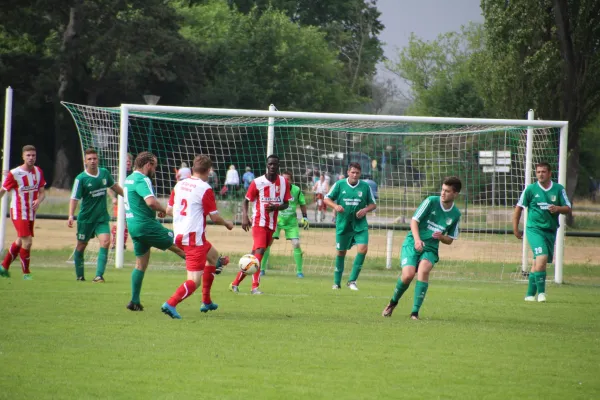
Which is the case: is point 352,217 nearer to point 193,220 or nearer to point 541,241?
point 541,241

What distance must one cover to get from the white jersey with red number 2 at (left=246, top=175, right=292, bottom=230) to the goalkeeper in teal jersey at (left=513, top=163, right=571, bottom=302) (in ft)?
11.8

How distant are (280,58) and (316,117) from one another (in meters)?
45.8

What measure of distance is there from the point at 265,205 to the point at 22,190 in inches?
169

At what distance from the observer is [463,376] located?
24.6ft

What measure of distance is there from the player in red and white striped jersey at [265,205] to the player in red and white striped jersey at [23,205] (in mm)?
3733

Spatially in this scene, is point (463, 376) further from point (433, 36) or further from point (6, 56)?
point (433, 36)

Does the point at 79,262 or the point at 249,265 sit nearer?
the point at 249,265

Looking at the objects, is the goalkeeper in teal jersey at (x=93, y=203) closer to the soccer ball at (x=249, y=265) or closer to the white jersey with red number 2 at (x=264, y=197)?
the white jersey with red number 2 at (x=264, y=197)

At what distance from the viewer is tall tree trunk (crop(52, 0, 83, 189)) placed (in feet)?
152

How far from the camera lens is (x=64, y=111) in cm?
4772

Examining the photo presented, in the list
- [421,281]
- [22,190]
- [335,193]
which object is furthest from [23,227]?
[421,281]

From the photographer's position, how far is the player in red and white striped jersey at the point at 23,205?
1519 cm

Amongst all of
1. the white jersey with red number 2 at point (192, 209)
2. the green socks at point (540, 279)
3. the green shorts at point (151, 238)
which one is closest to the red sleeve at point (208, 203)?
the white jersey with red number 2 at point (192, 209)

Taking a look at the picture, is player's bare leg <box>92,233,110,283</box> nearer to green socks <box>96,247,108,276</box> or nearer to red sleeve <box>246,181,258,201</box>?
green socks <box>96,247,108,276</box>
